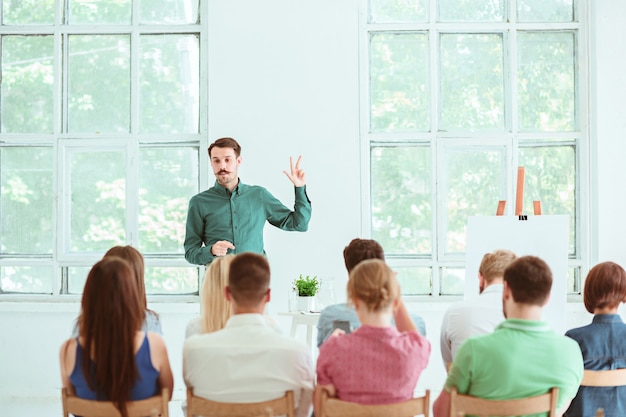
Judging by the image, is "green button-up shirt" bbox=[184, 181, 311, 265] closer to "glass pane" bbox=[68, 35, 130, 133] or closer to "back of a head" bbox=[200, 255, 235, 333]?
"glass pane" bbox=[68, 35, 130, 133]

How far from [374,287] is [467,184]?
3020 millimetres

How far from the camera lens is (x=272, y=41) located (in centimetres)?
490

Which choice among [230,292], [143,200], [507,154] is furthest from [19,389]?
[507,154]

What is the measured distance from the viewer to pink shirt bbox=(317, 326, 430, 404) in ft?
7.38

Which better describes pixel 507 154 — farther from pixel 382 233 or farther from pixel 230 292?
pixel 230 292

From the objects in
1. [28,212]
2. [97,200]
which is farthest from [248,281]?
[28,212]

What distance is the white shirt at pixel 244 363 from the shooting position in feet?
7.44

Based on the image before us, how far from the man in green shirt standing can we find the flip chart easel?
39.6 inches

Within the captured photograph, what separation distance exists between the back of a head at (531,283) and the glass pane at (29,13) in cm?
406

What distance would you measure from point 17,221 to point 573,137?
3.96 m

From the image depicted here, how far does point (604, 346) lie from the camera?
278 cm

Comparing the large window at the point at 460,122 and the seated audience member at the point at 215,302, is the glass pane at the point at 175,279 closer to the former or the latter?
the large window at the point at 460,122

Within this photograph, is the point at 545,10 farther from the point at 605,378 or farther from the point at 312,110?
the point at 605,378

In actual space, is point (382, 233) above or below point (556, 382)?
above
